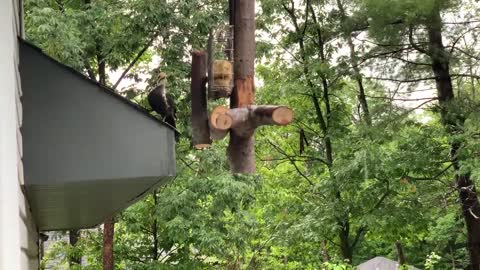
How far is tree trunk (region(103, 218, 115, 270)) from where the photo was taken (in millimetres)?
8016

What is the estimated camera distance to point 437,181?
786 centimetres

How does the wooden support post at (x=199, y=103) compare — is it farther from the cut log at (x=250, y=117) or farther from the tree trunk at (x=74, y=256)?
the tree trunk at (x=74, y=256)

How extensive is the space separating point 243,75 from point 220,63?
0.18m

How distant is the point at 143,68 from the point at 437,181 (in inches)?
182

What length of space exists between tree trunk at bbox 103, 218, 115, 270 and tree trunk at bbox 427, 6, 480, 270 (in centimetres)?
484

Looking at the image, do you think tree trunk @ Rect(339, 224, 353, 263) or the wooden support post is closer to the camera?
the wooden support post

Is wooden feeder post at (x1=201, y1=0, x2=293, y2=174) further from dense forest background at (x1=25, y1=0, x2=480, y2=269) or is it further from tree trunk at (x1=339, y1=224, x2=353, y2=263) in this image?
tree trunk at (x1=339, y1=224, x2=353, y2=263)

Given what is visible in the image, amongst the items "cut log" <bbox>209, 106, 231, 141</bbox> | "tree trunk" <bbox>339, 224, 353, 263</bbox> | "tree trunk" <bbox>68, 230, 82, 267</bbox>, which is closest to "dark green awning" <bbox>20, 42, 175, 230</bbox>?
"cut log" <bbox>209, 106, 231, 141</bbox>

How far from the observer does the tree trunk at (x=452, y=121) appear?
6797 mm

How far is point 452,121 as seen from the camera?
273 inches

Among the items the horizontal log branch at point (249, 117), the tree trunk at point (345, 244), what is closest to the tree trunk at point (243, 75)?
the horizontal log branch at point (249, 117)

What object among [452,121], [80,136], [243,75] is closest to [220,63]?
[243,75]

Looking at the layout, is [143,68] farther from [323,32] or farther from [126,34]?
[323,32]

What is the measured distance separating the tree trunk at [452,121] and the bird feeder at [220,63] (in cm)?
457
